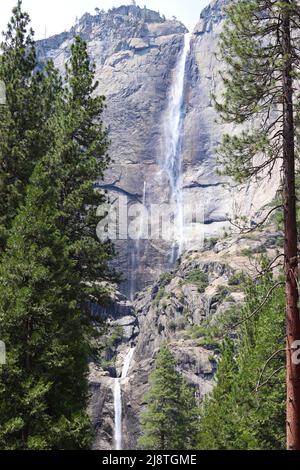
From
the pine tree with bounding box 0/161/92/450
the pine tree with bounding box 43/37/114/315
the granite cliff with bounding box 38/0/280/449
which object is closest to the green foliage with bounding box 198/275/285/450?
the pine tree with bounding box 43/37/114/315

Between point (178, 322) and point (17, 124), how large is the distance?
60486mm

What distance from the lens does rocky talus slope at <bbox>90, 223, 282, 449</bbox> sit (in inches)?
2408

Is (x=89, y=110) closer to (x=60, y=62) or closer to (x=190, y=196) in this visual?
(x=190, y=196)

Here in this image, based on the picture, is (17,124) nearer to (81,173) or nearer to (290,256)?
(81,173)

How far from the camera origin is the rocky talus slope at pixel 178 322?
61156 mm

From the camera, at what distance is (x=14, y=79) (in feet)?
62.6

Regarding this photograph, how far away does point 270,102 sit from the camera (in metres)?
11.8

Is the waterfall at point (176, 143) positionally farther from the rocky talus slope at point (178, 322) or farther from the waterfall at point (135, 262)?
the rocky talus slope at point (178, 322)

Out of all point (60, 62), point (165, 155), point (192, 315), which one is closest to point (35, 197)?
point (192, 315)

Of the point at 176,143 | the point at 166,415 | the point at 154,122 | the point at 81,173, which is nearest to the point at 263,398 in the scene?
the point at 81,173

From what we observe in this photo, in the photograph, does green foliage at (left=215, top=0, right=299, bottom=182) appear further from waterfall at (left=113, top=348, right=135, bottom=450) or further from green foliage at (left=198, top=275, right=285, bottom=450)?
waterfall at (left=113, top=348, right=135, bottom=450)

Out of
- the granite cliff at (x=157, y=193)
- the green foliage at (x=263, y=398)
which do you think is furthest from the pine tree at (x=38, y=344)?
the granite cliff at (x=157, y=193)
